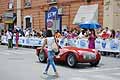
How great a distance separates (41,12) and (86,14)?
28.5 feet

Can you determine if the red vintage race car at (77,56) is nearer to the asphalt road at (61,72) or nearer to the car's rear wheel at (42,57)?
the asphalt road at (61,72)

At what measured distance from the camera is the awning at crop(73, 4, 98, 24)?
31316 millimetres

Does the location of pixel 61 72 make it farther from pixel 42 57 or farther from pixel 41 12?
pixel 41 12

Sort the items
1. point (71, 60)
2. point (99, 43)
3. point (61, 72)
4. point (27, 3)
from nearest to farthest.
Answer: point (61, 72) < point (71, 60) < point (99, 43) < point (27, 3)

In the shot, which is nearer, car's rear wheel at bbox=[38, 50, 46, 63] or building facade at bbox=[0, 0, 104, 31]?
car's rear wheel at bbox=[38, 50, 46, 63]

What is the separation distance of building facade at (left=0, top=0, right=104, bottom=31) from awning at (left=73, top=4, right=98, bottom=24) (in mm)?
279

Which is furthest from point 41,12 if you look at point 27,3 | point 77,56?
point 77,56

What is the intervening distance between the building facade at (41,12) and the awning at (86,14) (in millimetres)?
279

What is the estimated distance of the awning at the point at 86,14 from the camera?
31.3 metres

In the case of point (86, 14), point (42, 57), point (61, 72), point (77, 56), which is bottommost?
point (61, 72)

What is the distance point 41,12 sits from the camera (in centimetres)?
4028

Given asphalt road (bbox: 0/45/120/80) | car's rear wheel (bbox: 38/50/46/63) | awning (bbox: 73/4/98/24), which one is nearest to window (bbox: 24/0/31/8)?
awning (bbox: 73/4/98/24)

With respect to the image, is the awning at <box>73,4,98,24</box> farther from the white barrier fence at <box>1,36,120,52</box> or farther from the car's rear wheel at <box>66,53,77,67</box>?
the car's rear wheel at <box>66,53,77,67</box>

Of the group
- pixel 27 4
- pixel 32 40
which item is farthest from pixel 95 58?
pixel 27 4
